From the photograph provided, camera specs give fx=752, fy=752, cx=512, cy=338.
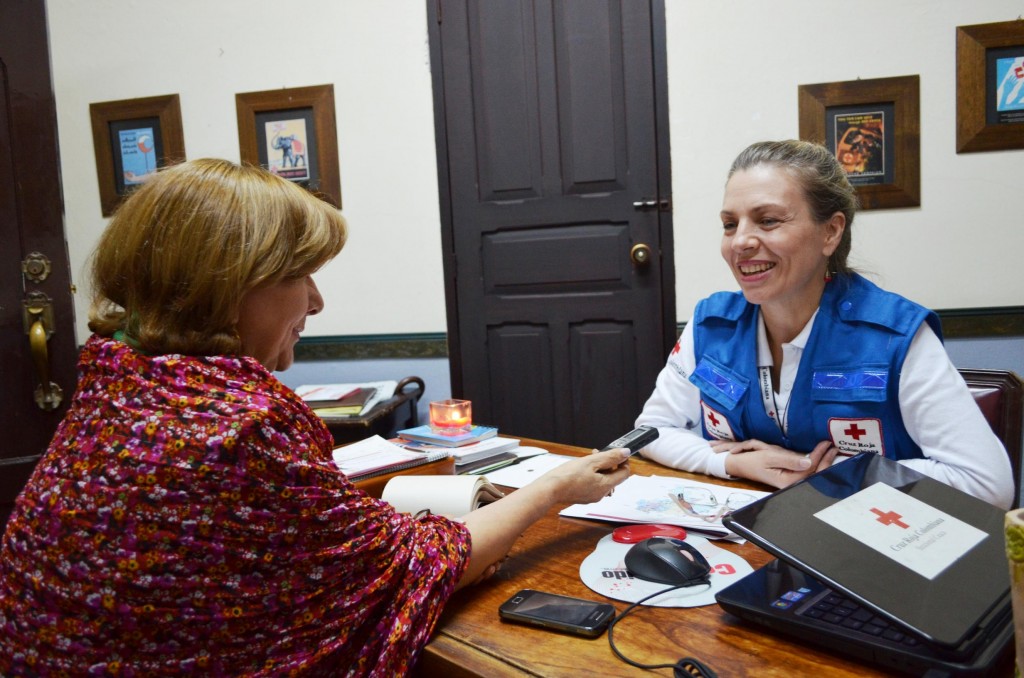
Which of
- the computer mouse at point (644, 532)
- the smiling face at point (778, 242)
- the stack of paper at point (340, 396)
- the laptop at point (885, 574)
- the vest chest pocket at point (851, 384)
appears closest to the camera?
the laptop at point (885, 574)

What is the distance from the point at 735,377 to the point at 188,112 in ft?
10.1

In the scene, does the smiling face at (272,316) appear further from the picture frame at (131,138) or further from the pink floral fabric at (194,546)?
the picture frame at (131,138)

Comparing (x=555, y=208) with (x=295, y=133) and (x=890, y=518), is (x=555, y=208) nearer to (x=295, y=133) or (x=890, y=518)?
(x=295, y=133)

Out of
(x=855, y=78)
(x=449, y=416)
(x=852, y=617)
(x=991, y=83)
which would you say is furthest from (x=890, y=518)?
(x=991, y=83)

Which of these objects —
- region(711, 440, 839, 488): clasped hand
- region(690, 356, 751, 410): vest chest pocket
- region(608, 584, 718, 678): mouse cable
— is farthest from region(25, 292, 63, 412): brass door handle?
region(608, 584, 718, 678): mouse cable

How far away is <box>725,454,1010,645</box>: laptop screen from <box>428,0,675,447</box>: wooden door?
2276mm

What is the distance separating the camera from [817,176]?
5.35ft

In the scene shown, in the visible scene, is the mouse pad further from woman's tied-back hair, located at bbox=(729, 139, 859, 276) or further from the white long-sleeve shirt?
woman's tied-back hair, located at bbox=(729, 139, 859, 276)

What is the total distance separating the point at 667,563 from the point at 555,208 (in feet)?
8.17

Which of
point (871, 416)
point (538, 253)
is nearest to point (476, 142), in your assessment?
point (538, 253)

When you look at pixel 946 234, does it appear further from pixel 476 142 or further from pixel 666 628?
pixel 666 628

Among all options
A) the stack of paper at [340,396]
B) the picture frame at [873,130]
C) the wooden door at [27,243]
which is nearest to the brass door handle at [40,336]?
the wooden door at [27,243]

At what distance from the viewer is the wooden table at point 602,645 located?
0.75 metres

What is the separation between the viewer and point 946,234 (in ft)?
9.83
